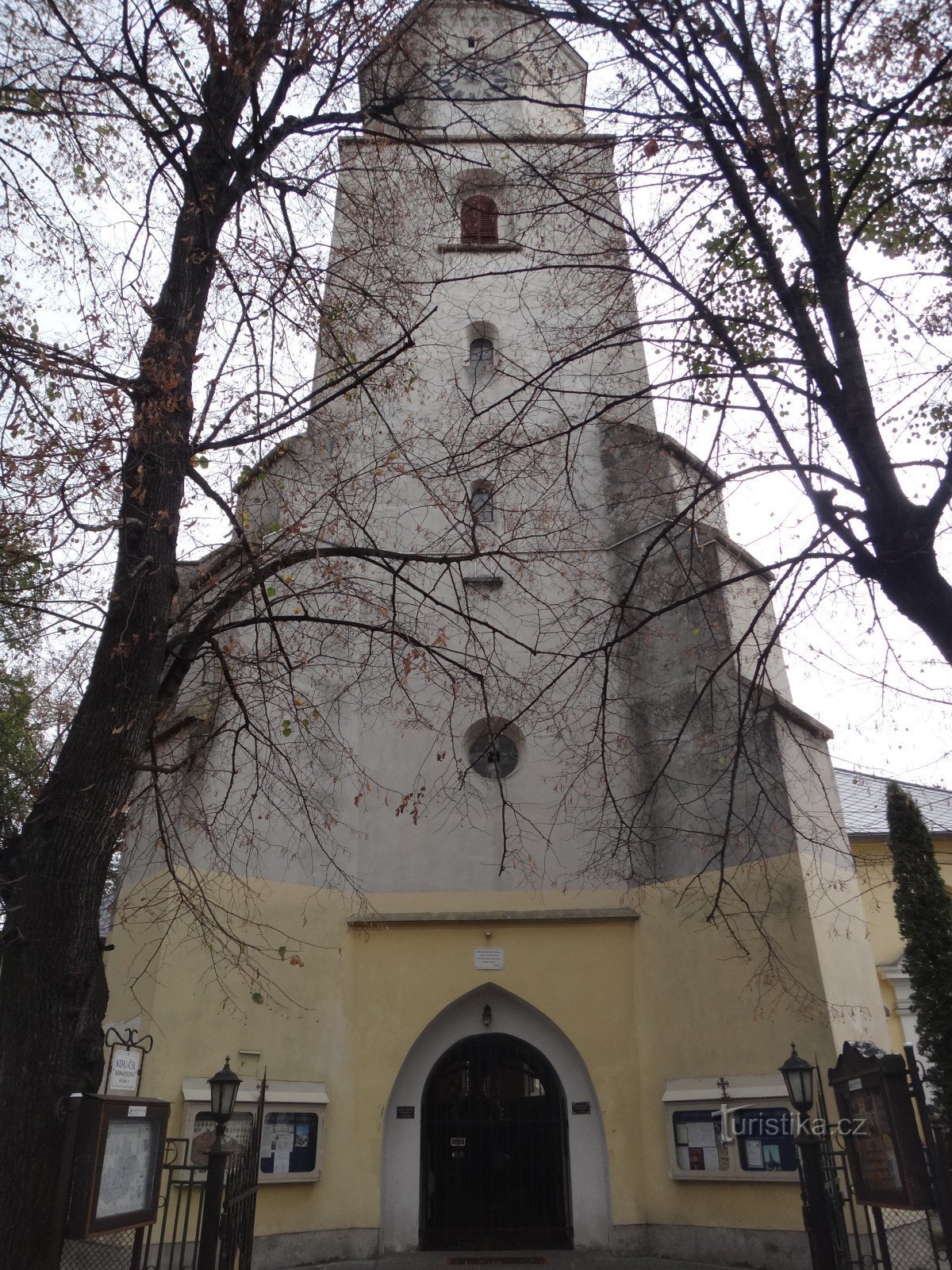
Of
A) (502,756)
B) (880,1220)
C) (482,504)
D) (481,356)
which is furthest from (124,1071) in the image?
(481,356)

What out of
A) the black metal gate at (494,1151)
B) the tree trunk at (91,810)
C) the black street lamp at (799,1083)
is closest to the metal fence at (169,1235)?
the black metal gate at (494,1151)

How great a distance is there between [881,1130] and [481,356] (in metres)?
11.7

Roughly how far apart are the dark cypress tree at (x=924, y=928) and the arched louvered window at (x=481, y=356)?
8054 mm

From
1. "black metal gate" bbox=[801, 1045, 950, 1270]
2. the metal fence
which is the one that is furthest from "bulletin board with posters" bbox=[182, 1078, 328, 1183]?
"black metal gate" bbox=[801, 1045, 950, 1270]

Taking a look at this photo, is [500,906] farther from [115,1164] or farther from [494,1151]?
[115,1164]

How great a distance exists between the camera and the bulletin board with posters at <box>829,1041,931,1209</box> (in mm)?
5348

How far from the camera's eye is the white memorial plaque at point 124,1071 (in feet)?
29.3

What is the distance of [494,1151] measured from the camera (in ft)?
35.6

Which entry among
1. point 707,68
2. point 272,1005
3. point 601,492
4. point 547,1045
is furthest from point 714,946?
point 707,68

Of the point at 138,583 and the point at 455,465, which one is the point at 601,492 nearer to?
the point at 455,465

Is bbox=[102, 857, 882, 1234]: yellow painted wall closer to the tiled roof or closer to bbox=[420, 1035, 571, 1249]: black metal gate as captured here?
bbox=[420, 1035, 571, 1249]: black metal gate

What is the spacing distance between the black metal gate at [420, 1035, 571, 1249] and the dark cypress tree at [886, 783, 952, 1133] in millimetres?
4358

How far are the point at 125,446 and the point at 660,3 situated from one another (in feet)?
14.1
